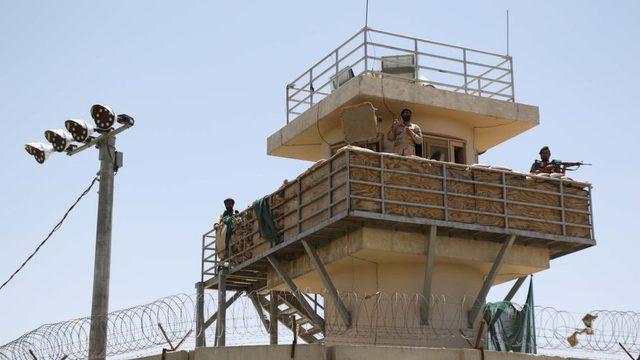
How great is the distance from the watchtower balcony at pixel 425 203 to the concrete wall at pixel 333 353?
482cm

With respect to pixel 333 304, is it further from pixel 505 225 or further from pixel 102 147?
pixel 102 147

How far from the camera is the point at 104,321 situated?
20.6 metres

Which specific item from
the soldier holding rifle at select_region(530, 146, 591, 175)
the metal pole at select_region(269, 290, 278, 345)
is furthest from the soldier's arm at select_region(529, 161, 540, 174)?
the metal pole at select_region(269, 290, 278, 345)

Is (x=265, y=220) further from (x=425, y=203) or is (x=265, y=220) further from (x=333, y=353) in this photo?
(x=333, y=353)

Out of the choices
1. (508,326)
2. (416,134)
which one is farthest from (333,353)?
(508,326)

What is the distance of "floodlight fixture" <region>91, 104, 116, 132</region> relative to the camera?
71.1 feet

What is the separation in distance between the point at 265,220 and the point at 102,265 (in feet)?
26.5

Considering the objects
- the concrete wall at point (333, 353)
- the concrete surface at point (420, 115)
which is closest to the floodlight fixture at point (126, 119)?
the concrete wall at point (333, 353)

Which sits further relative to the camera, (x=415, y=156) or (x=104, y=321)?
(x=415, y=156)

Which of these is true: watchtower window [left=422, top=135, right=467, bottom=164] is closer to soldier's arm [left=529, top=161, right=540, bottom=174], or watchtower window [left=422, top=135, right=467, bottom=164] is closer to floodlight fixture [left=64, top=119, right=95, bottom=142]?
soldier's arm [left=529, top=161, right=540, bottom=174]

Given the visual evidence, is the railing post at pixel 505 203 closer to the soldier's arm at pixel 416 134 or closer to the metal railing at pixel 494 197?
the metal railing at pixel 494 197

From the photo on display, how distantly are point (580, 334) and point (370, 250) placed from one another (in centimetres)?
532

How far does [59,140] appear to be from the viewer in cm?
2247

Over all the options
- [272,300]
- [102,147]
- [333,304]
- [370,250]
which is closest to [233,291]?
[272,300]
